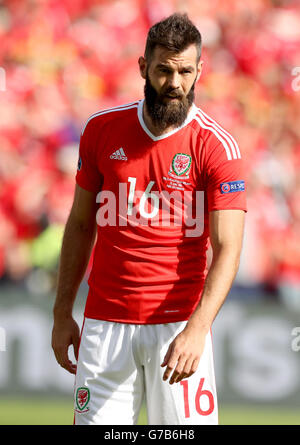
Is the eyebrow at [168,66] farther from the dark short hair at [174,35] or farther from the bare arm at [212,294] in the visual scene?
the bare arm at [212,294]

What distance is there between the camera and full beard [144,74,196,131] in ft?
8.02

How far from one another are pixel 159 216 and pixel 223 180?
0.83 ft

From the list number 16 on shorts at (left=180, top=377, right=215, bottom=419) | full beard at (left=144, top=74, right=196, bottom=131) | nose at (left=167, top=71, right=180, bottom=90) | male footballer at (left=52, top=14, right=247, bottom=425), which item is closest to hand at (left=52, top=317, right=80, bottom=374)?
male footballer at (left=52, top=14, right=247, bottom=425)

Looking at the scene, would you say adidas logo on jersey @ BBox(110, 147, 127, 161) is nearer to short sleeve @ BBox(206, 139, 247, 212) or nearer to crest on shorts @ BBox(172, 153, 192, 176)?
crest on shorts @ BBox(172, 153, 192, 176)

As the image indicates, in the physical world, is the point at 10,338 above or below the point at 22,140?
below

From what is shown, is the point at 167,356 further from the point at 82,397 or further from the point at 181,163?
the point at 181,163

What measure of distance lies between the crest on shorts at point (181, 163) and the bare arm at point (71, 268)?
1.16 feet

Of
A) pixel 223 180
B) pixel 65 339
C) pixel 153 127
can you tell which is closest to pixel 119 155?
pixel 153 127

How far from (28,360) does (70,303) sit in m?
2.22

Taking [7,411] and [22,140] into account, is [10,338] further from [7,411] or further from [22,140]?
[22,140]

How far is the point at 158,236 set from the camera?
2.48 metres

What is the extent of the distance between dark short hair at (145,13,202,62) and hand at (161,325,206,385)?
35.8 inches
